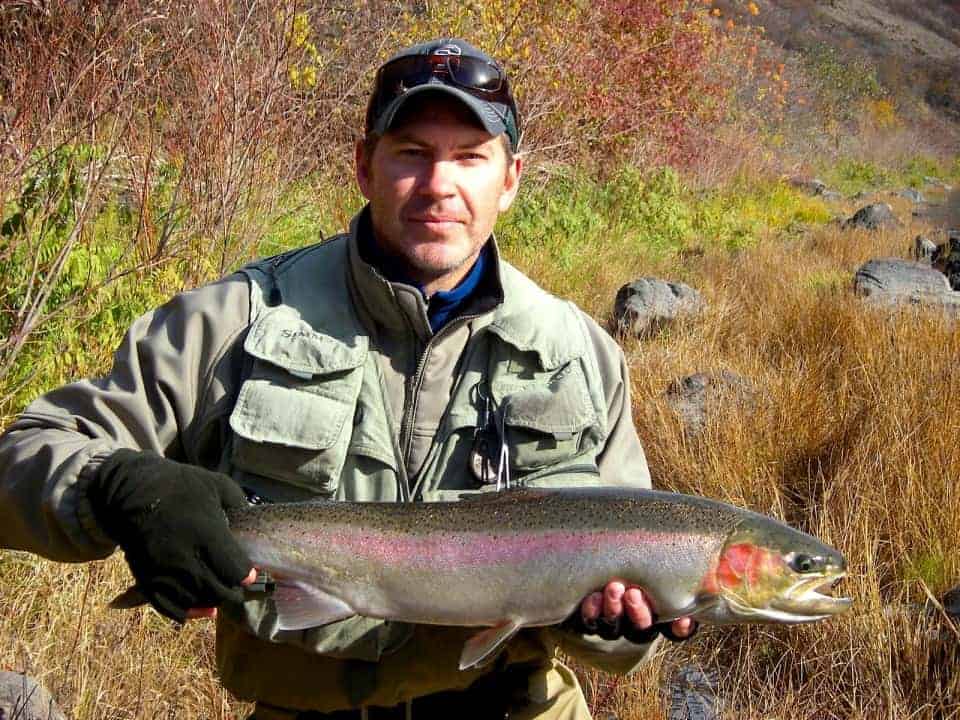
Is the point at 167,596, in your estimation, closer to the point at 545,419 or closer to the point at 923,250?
the point at 545,419

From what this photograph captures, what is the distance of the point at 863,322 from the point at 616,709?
12.7ft

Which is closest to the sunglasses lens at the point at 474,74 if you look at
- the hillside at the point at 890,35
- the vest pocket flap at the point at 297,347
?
the vest pocket flap at the point at 297,347

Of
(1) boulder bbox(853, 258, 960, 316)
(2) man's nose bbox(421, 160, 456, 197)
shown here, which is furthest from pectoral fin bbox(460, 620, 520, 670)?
(1) boulder bbox(853, 258, 960, 316)

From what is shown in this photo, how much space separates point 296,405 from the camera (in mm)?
2662

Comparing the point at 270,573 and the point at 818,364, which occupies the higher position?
the point at 270,573

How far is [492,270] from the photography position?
2.94 meters

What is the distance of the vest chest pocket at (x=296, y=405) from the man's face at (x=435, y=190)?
1.07 ft

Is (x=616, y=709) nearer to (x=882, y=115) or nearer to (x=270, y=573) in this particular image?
(x=270, y=573)

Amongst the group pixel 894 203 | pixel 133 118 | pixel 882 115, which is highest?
pixel 133 118

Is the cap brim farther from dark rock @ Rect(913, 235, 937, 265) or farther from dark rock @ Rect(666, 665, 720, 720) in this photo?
dark rock @ Rect(913, 235, 937, 265)

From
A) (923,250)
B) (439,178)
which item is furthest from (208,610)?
(923,250)

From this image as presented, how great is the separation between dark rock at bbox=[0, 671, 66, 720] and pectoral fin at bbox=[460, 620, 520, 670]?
1.33 m

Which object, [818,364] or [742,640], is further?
[818,364]

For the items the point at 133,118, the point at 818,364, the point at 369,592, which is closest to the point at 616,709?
the point at 369,592
